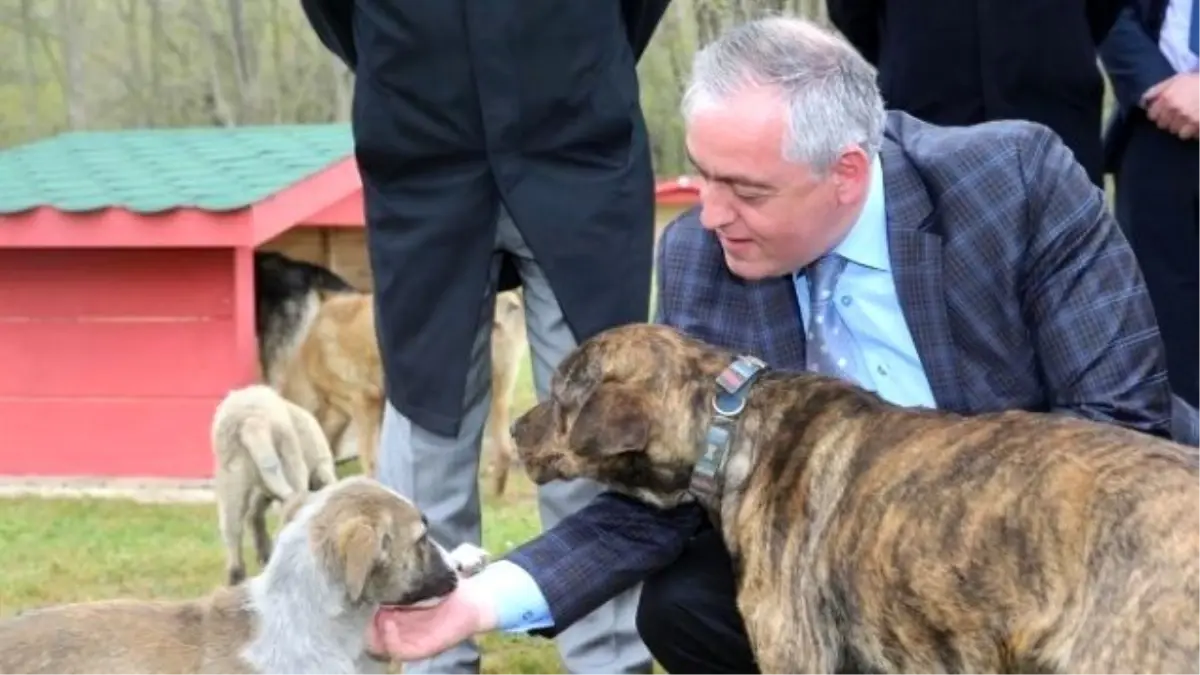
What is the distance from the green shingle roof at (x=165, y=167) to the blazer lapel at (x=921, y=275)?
5.32 meters

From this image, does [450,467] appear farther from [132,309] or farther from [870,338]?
[132,309]

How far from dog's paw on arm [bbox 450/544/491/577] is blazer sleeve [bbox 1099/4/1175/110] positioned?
254cm

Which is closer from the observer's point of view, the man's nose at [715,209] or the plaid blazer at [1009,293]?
the man's nose at [715,209]

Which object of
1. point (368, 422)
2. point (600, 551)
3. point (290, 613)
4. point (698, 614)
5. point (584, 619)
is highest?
point (600, 551)

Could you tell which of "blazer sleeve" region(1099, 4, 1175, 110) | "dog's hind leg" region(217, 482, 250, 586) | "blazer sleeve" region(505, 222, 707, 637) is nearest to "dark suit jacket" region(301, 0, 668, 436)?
"blazer sleeve" region(505, 222, 707, 637)

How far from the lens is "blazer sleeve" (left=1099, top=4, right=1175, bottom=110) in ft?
18.6

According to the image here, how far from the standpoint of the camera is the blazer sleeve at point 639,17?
4.95 meters

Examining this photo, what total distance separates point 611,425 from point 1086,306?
3.00 ft

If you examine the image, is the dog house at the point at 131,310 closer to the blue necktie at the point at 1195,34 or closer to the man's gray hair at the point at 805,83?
the blue necktie at the point at 1195,34

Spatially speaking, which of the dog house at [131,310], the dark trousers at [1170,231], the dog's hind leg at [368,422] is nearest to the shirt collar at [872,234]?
A: the dark trousers at [1170,231]

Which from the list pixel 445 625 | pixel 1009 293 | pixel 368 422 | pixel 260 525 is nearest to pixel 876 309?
pixel 1009 293

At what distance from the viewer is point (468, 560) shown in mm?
4344

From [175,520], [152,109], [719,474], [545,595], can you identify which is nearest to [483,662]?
[545,595]

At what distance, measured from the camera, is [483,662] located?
5.45 m
